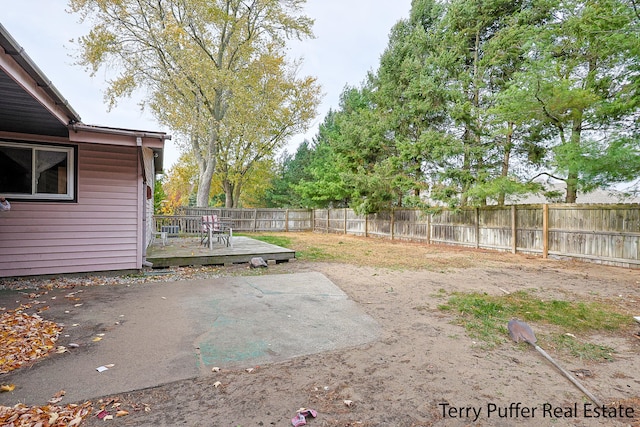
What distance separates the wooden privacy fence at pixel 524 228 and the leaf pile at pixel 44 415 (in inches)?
395

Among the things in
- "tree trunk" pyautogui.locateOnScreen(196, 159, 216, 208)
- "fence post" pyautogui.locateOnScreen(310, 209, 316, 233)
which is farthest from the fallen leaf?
"fence post" pyautogui.locateOnScreen(310, 209, 316, 233)

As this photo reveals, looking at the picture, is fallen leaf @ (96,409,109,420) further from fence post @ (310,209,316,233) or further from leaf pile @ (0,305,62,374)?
fence post @ (310,209,316,233)

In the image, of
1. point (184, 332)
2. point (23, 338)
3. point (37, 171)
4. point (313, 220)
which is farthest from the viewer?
point (313, 220)

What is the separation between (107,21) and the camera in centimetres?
1344

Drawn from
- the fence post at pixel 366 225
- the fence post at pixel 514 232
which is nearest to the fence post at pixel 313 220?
the fence post at pixel 366 225

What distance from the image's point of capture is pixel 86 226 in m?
5.38

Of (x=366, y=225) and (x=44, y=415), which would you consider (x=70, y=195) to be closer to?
(x=44, y=415)

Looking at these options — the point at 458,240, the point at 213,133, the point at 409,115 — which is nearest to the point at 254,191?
the point at 213,133

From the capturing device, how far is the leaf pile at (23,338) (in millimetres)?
2473

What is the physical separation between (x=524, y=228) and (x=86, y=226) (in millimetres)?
11759

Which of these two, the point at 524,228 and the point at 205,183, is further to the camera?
the point at 205,183

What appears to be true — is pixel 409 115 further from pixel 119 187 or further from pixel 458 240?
pixel 119 187

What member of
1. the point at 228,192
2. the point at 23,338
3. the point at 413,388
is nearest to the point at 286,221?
the point at 228,192

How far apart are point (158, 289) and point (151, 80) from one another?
49.1ft
